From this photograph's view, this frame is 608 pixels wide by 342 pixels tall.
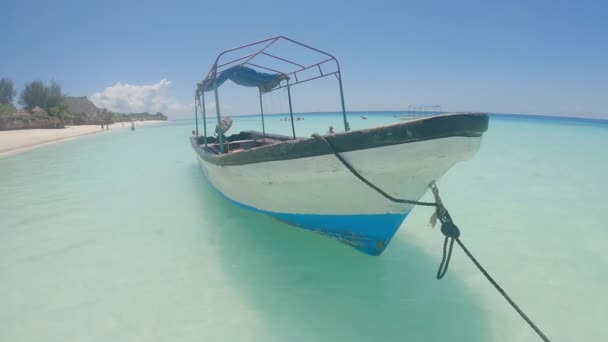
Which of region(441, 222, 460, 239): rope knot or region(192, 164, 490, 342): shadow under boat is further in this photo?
region(192, 164, 490, 342): shadow under boat

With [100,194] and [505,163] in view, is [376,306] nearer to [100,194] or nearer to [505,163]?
[100,194]

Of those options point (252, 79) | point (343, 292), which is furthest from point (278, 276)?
point (252, 79)

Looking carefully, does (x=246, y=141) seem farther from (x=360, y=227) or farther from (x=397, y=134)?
(x=397, y=134)

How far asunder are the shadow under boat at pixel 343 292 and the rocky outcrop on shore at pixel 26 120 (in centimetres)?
3735

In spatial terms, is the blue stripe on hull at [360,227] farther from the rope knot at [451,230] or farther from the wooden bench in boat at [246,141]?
the wooden bench in boat at [246,141]

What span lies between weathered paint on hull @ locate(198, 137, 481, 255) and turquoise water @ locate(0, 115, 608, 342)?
588 mm

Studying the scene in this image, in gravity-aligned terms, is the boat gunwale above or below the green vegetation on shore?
below

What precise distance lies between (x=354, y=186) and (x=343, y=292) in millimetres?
1198

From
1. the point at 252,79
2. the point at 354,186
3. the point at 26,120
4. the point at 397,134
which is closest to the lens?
the point at 397,134

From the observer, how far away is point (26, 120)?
A: 1180 inches

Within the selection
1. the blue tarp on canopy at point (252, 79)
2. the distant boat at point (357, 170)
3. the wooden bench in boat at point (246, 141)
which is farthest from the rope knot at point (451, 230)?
the blue tarp on canopy at point (252, 79)

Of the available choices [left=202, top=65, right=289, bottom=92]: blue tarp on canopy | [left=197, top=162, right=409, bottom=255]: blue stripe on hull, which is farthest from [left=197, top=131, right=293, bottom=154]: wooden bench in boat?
[left=197, top=162, right=409, bottom=255]: blue stripe on hull

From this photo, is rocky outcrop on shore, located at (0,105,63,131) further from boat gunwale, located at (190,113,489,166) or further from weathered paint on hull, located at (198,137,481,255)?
boat gunwale, located at (190,113,489,166)

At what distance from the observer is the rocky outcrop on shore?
93.2ft
